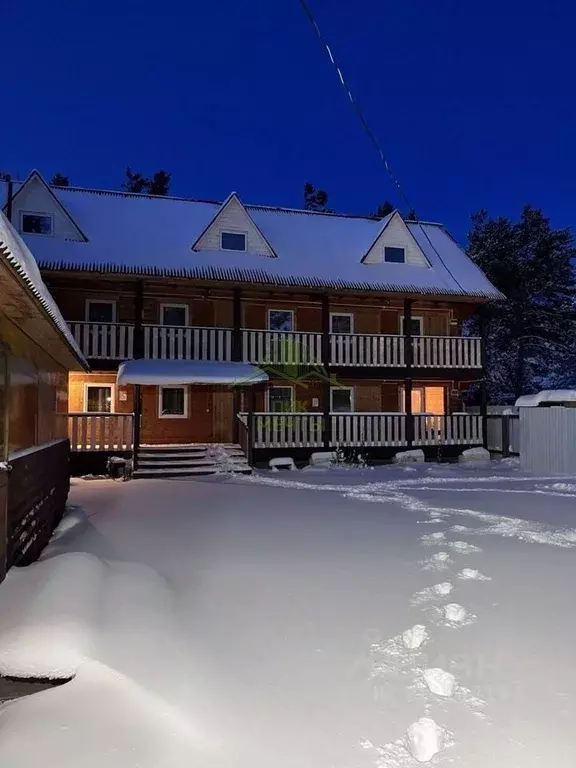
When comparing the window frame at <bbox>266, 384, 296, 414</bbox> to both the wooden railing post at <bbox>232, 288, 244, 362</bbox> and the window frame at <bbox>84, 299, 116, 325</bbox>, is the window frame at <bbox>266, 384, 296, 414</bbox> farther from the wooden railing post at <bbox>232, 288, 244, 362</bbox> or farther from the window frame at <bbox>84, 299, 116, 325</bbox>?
the window frame at <bbox>84, 299, 116, 325</bbox>

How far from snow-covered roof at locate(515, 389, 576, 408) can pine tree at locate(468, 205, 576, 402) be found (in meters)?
14.2

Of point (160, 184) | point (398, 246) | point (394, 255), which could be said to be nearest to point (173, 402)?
point (394, 255)

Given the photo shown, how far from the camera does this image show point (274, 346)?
1656 centimetres

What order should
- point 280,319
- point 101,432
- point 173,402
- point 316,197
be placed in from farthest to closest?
point 316,197
point 280,319
point 173,402
point 101,432

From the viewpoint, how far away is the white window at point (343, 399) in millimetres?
18938

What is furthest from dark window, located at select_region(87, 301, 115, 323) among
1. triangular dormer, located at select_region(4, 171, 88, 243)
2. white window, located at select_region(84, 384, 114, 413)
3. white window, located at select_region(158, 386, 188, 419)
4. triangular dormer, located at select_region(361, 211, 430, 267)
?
triangular dormer, located at select_region(361, 211, 430, 267)

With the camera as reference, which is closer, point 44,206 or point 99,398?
point 44,206

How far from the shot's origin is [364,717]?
3.13 meters

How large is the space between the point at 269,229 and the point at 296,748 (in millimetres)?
18685

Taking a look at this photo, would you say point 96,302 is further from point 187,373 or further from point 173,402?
point 187,373

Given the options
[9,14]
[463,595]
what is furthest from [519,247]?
[9,14]

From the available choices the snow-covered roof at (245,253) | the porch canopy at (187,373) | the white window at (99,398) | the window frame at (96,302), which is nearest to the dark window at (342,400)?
the snow-covered roof at (245,253)

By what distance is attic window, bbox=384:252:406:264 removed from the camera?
63.3 ft

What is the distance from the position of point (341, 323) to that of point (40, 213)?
1020 cm
